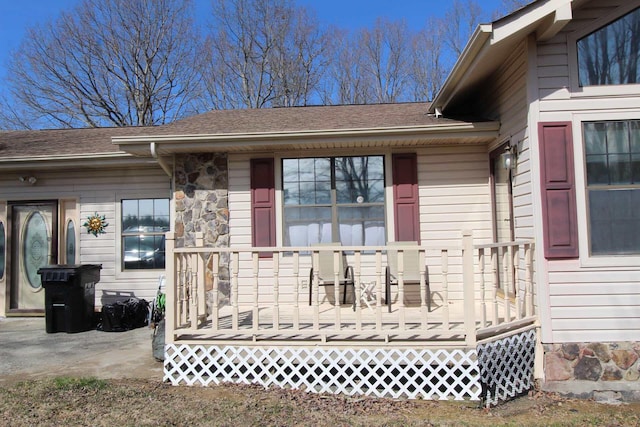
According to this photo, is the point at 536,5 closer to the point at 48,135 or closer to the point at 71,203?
the point at 71,203

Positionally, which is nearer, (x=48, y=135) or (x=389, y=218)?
(x=389, y=218)

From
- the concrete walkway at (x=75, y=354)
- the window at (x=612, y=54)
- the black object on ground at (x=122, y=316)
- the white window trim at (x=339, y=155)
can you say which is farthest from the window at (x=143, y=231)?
the window at (x=612, y=54)

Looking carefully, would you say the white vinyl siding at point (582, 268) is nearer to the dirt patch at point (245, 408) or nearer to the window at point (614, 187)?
the window at point (614, 187)

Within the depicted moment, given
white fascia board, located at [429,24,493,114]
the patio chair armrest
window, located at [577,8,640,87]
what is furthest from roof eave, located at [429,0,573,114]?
the patio chair armrest

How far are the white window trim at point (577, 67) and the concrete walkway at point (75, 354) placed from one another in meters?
4.71

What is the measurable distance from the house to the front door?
4 centimetres

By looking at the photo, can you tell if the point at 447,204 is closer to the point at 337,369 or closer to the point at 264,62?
the point at 337,369

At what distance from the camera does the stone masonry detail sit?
4.24 m

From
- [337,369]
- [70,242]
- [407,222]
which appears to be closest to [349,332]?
[337,369]

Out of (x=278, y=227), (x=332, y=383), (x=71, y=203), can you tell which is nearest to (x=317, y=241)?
(x=278, y=227)

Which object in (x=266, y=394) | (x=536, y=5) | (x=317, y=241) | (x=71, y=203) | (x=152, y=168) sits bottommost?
(x=266, y=394)

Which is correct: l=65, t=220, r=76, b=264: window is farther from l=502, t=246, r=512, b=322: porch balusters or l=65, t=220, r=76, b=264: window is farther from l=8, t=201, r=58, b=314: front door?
l=502, t=246, r=512, b=322: porch balusters

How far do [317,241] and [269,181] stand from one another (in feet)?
3.30

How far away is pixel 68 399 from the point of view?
4.02 meters
